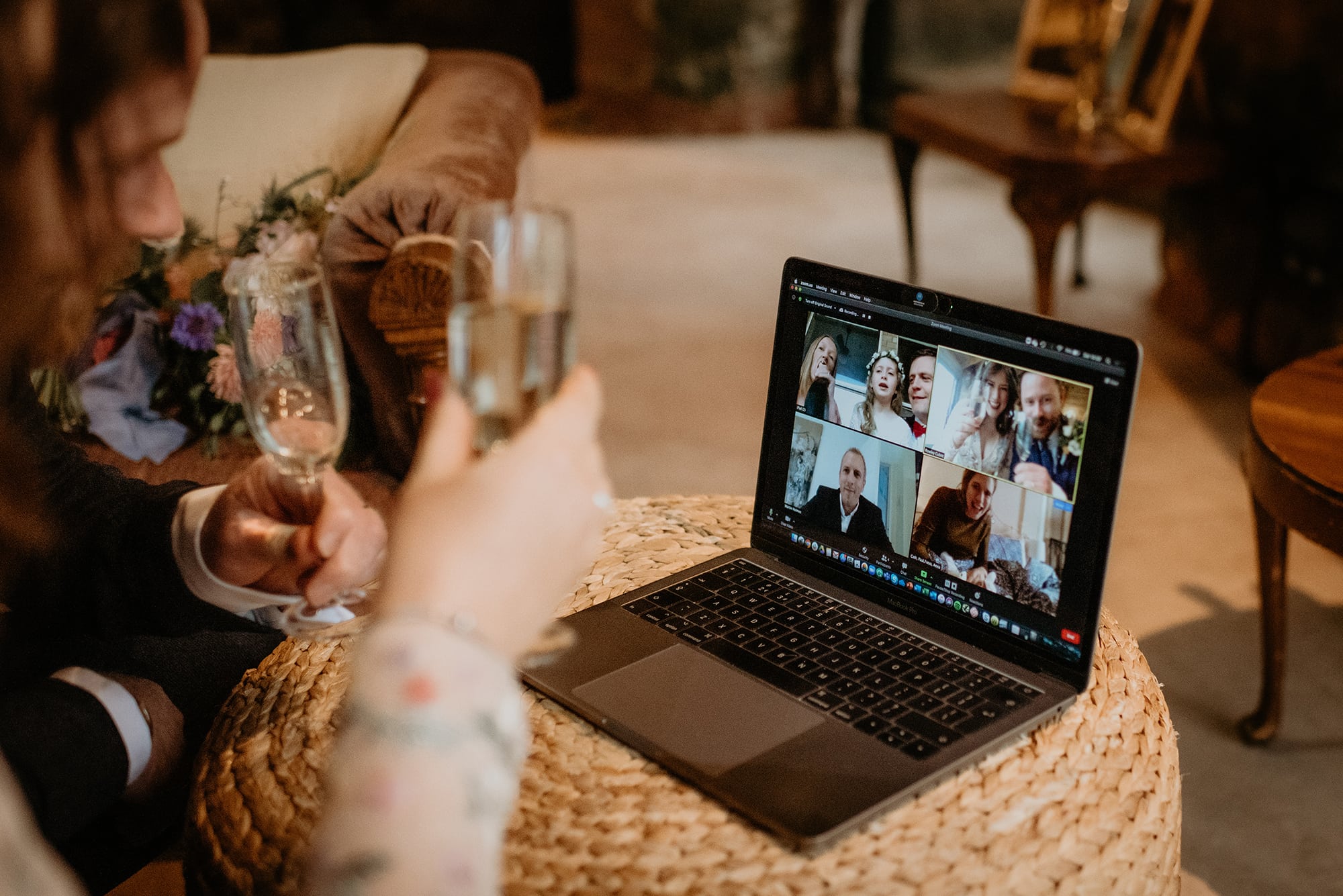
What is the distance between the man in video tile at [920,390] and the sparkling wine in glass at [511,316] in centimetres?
38

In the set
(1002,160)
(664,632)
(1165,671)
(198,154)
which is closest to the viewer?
(664,632)

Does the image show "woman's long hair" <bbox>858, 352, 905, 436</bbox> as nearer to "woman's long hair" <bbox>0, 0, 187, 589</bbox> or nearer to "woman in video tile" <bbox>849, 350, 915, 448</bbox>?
"woman in video tile" <bbox>849, 350, 915, 448</bbox>

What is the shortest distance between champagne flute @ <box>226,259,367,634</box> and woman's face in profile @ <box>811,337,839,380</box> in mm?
406

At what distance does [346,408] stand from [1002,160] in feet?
6.92

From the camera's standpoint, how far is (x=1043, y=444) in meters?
0.89

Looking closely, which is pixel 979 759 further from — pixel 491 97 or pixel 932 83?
pixel 932 83

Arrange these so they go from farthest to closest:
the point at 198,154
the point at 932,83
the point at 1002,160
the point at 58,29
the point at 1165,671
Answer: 1. the point at 932,83
2. the point at 1002,160
3. the point at 198,154
4. the point at 1165,671
5. the point at 58,29

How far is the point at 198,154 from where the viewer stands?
208 centimetres

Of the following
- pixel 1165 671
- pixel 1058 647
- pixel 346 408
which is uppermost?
pixel 346 408

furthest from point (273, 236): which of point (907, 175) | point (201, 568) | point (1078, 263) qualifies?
point (1078, 263)

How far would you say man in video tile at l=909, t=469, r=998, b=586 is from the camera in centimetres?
93

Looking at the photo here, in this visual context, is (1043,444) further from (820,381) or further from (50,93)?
(50,93)

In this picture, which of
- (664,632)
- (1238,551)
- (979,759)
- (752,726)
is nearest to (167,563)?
(664,632)

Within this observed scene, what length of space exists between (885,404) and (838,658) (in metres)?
0.22
